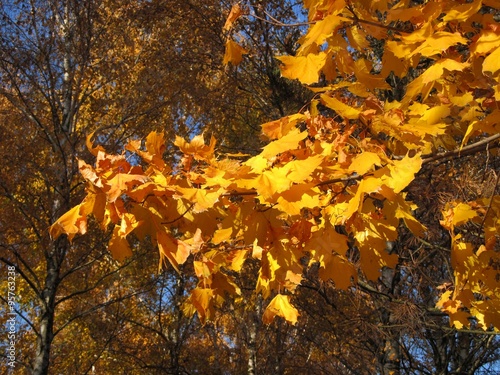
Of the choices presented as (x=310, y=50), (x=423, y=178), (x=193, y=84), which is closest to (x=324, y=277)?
(x=310, y=50)

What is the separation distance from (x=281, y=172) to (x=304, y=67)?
52cm

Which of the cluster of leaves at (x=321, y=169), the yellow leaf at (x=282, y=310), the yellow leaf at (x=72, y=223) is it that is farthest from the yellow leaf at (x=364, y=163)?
the yellow leaf at (x=282, y=310)

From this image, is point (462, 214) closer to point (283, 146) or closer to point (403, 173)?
point (403, 173)

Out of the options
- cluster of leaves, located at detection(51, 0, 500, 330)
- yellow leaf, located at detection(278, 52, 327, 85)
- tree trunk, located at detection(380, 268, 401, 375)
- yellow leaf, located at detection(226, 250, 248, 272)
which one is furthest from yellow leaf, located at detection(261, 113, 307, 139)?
tree trunk, located at detection(380, 268, 401, 375)

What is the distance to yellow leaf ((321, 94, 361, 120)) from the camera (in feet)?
4.79

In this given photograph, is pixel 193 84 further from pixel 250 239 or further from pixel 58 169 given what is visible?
pixel 250 239

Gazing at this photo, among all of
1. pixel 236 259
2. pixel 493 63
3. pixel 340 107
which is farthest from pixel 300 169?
pixel 236 259

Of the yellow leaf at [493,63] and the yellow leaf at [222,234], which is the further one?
the yellow leaf at [222,234]

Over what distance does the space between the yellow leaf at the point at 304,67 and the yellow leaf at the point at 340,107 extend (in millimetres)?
111

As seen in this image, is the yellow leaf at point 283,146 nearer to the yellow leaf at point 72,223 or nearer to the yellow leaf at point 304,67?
the yellow leaf at point 304,67

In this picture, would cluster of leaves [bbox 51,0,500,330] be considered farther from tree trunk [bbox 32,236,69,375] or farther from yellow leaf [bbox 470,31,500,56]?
tree trunk [bbox 32,236,69,375]

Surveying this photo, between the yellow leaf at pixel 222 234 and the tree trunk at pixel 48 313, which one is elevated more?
the tree trunk at pixel 48 313

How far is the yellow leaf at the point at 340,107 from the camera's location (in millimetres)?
1459

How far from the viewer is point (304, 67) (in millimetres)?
1602
